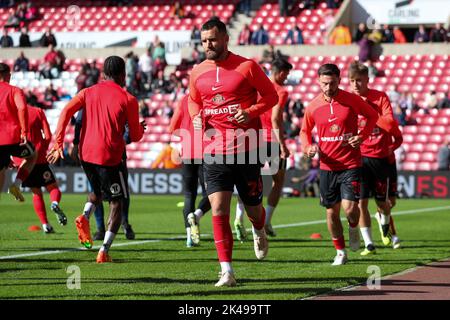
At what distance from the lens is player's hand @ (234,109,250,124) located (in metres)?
9.91

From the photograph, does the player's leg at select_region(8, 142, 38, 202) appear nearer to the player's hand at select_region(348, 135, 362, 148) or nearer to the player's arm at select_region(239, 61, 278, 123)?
the player's hand at select_region(348, 135, 362, 148)

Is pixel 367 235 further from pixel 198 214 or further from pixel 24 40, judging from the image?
pixel 24 40

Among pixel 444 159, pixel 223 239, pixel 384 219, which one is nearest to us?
pixel 223 239

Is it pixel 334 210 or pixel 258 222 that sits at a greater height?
pixel 258 222

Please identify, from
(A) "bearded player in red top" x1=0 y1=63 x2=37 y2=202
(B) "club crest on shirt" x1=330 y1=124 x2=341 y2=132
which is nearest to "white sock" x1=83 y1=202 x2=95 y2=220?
(A) "bearded player in red top" x1=0 y1=63 x2=37 y2=202

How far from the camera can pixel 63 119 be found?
12.1 metres

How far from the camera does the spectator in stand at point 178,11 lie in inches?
1823

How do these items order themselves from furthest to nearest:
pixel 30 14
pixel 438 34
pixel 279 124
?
pixel 30 14, pixel 438 34, pixel 279 124

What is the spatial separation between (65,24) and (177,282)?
130 ft

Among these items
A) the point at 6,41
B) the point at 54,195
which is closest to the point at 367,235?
the point at 54,195

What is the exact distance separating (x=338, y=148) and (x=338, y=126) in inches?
9.9

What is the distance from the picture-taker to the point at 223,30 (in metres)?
10.0

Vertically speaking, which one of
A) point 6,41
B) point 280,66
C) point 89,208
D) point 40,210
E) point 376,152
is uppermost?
point 280,66
